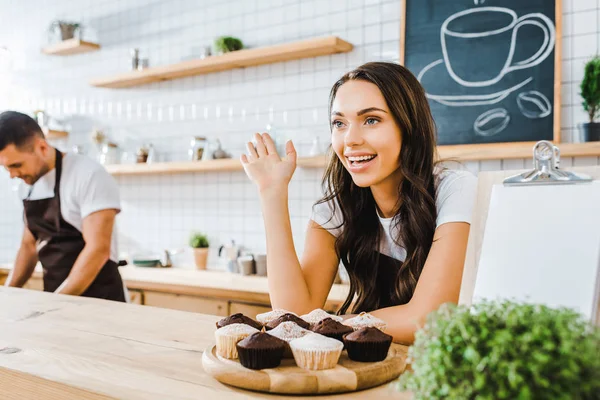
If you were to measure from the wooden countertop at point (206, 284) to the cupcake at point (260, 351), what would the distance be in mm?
1791

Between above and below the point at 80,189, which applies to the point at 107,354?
below

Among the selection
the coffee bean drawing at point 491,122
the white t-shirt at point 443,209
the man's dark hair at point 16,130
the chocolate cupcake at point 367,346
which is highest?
the coffee bean drawing at point 491,122

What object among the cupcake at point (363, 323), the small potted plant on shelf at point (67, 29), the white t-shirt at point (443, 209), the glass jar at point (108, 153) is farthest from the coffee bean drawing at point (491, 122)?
the small potted plant on shelf at point (67, 29)

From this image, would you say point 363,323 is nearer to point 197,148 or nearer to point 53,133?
point 197,148

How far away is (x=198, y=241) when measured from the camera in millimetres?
3807

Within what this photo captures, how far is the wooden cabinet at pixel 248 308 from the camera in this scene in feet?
9.63

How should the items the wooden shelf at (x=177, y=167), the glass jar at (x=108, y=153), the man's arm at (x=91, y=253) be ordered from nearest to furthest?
the man's arm at (x=91, y=253)
the wooden shelf at (x=177, y=167)
the glass jar at (x=108, y=153)

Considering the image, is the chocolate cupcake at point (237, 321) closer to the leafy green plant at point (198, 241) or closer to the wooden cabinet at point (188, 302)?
the wooden cabinet at point (188, 302)

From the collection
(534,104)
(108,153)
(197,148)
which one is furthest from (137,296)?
(534,104)

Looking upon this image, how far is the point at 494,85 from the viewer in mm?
2883

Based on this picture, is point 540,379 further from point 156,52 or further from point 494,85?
point 156,52

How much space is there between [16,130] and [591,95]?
2.62m

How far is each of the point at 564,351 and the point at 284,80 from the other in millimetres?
3282

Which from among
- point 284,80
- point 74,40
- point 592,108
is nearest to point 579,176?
point 592,108
